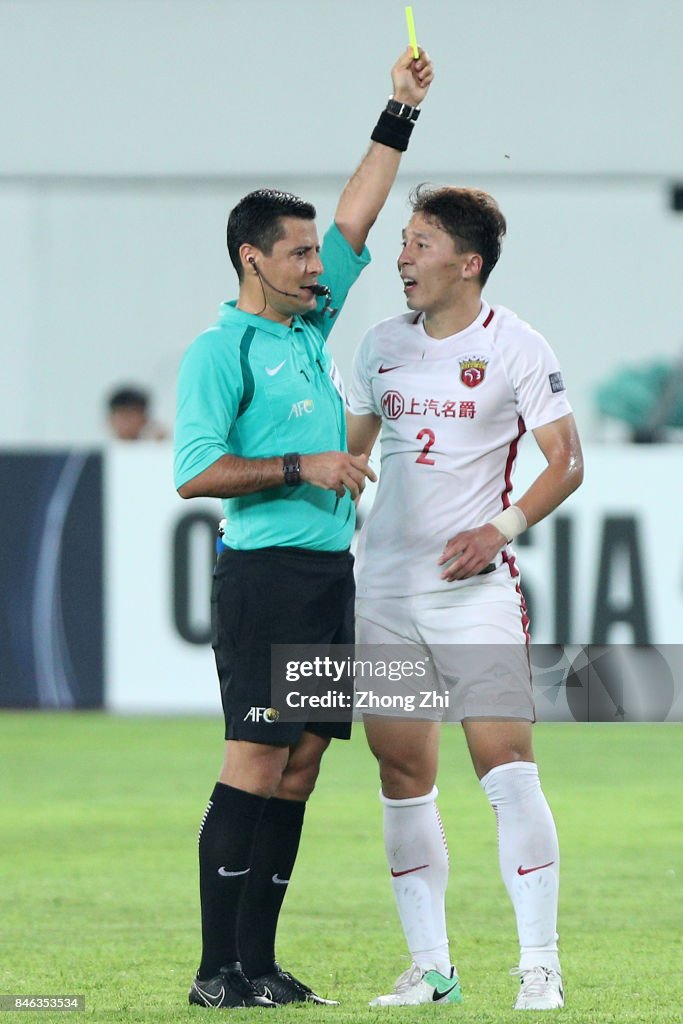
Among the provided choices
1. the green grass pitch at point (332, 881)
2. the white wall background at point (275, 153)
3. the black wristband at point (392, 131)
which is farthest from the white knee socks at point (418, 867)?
the white wall background at point (275, 153)

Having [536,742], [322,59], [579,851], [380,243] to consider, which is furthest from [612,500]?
→ [322,59]

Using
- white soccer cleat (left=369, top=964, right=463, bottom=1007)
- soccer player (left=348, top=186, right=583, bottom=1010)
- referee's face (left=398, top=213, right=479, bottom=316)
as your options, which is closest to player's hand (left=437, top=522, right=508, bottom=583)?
soccer player (left=348, top=186, right=583, bottom=1010)

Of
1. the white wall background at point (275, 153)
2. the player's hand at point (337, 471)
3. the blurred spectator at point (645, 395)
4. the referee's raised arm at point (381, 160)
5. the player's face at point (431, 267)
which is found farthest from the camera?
the white wall background at point (275, 153)

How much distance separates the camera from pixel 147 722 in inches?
387

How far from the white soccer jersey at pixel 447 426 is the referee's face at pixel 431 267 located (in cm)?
9

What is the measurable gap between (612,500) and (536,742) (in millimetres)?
1287

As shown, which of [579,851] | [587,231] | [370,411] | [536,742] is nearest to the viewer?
[370,411]

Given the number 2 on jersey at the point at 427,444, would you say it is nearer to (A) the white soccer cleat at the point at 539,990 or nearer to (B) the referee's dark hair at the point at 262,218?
(B) the referee's dark hair at the point at 262,218

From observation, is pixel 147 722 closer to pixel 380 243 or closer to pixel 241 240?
pixel 380 243

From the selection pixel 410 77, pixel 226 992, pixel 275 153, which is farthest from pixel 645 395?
pixel 226 992

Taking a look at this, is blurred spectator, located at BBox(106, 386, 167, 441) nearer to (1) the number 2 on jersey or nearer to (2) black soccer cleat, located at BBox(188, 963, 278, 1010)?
(1) the number 2 on jersey

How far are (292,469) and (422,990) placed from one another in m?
1.17

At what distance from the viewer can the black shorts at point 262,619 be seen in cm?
406

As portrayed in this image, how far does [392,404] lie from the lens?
14.2ft
